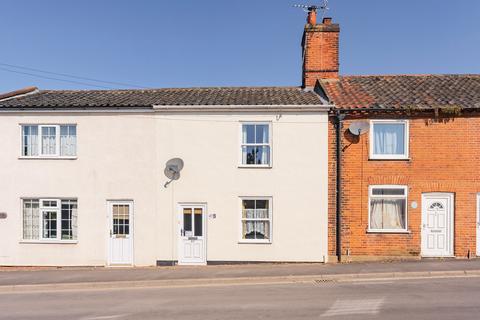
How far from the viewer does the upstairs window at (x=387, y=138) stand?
12938 millimetres

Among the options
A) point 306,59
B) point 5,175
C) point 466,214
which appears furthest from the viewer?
point 306,59

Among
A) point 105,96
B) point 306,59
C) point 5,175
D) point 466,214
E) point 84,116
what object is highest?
point 306,59

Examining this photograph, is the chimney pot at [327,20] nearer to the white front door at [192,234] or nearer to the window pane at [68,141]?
the white front door at [192,234]

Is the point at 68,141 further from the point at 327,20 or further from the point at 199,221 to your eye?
the point at 327,20

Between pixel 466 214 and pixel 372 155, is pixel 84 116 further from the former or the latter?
pixel 466 214

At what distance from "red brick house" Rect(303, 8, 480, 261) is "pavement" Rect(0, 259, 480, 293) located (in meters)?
0.77

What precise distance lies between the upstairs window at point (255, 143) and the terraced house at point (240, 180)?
3 cm

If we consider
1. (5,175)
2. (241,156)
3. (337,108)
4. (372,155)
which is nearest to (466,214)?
(372,155)

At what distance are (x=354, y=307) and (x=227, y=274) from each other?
4450 mm

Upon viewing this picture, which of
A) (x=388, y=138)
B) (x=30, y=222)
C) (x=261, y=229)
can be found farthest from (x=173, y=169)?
(x=388, y=138)

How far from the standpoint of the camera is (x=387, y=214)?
12969 millimetres

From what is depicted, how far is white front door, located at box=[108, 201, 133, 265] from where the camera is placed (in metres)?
13.2

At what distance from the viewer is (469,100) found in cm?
1295

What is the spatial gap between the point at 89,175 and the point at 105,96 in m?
3.47
